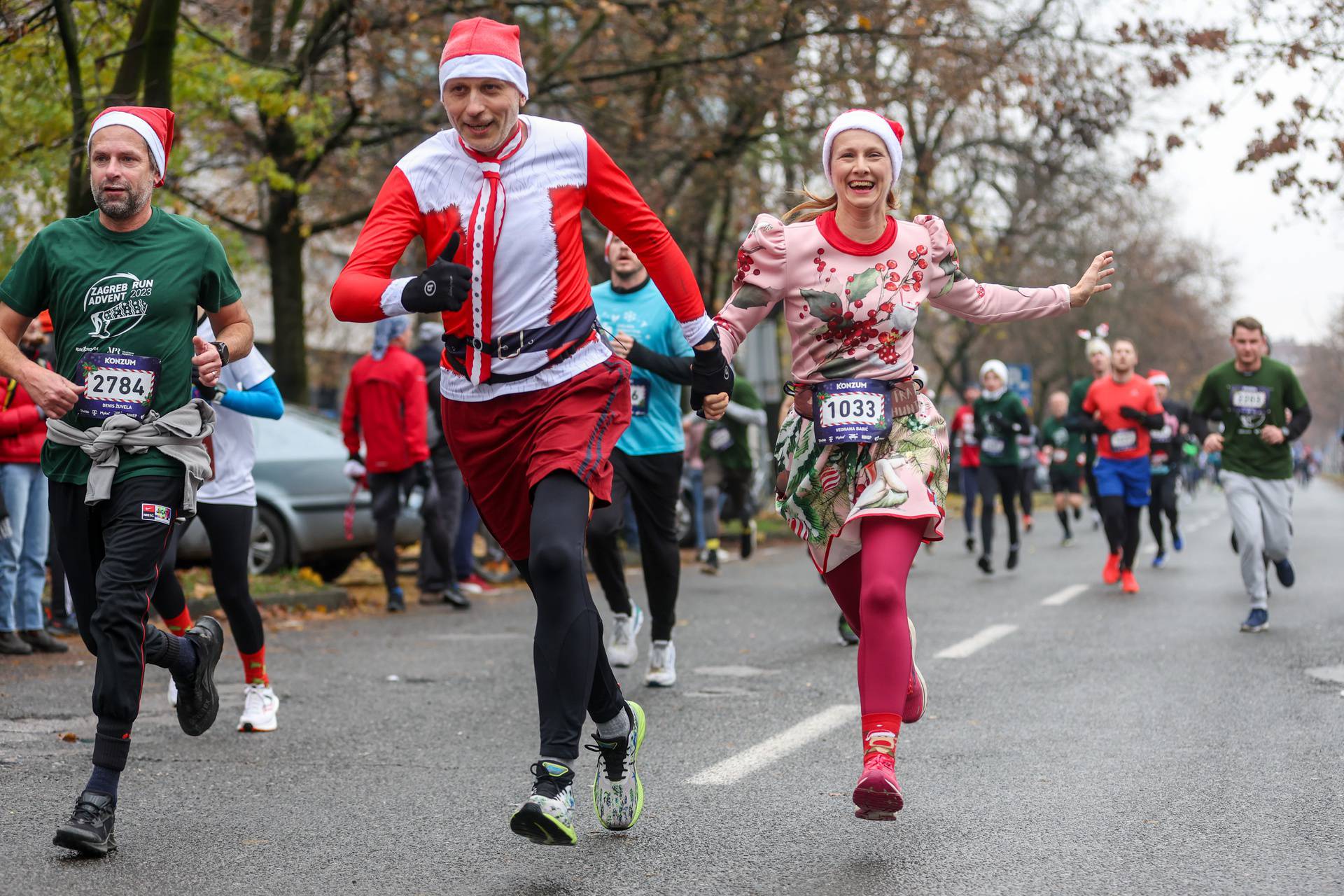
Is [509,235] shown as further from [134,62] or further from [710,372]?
[134,62]

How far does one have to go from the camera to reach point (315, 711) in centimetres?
702

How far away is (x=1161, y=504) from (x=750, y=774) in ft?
40.8

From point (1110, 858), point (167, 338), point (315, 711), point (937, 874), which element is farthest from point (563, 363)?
point (315, 711)

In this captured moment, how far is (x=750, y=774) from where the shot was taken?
5.43 m

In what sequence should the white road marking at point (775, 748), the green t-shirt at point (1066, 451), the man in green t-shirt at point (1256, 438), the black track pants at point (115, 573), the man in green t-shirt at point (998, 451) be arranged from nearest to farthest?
the black track pants at point (115, 573)
the white road marking at point (775, 748)
the man in green t-shirt at point (1256, 438)
the man in green t-shirt at point (998, 451)
the green t-shirt at point (1066, 451)

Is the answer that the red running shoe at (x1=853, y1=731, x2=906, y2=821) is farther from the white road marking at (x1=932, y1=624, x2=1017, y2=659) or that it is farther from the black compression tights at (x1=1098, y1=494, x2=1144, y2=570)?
the black compression tights at (x1=1098, y1=494, x2=1144, y2=570)

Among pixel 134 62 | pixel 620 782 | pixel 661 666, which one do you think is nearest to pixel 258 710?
pixel 661 666

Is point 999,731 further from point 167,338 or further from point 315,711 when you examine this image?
point 167,338

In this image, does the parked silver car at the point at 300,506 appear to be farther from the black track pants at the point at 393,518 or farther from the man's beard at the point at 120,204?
the man's beard at the point at 120,204

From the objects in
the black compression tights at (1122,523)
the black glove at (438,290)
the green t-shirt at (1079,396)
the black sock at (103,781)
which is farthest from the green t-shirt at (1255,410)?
the black sock at (103,781)

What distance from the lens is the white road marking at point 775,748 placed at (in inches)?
213

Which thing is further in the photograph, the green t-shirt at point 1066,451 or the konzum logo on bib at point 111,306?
the green t-shirt at point 1066,451

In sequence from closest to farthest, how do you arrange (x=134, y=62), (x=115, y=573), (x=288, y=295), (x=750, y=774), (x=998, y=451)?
(x=115, y=573) < (x=750, y=774) < (x=134, y=62) < (x=998, y=451) < (x=288, y=295)

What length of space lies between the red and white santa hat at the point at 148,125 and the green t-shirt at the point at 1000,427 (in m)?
11.4
